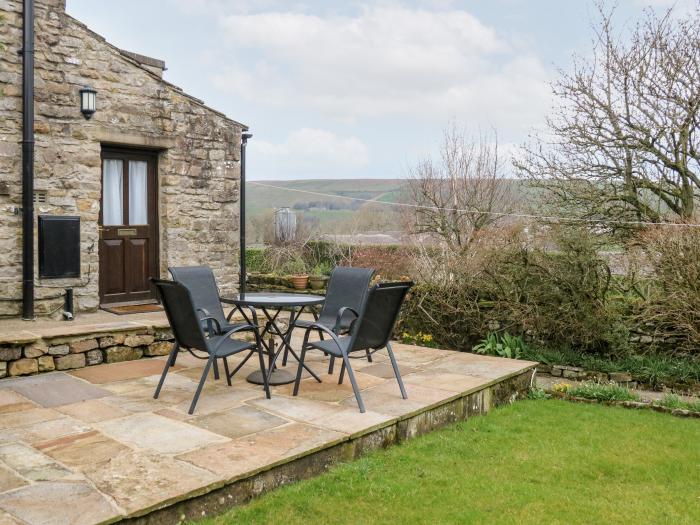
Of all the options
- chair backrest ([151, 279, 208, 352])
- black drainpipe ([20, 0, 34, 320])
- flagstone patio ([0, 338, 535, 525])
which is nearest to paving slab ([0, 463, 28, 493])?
flagstone patio ([0, 338, 535, 525])

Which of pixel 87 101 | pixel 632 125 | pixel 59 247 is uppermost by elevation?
pixel 632 125

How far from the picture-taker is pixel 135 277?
7633 millimetres

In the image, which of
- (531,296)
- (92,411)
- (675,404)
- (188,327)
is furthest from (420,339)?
(92,411)

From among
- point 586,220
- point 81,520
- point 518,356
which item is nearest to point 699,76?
point 586,220

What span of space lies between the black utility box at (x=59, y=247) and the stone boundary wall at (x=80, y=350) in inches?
65.1

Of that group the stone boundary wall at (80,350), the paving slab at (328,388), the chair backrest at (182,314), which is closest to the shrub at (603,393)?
the paving slab at (328,388)

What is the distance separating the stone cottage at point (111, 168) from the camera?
6332mm

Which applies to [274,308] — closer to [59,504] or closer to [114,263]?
[59,504]

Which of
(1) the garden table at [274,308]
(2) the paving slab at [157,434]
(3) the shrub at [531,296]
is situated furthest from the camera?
(3) the shrub at [531,296]

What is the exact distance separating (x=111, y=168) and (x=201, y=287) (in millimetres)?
3196

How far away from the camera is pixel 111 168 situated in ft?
24.1

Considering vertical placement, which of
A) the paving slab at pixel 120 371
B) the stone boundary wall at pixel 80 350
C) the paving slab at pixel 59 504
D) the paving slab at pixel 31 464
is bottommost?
the paving slab at pixel 120 371

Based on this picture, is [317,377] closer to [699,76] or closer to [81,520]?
[81,520]

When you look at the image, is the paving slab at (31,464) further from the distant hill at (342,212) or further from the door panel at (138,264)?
the distant hill at (342,212)
